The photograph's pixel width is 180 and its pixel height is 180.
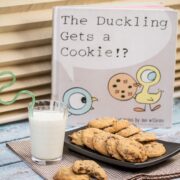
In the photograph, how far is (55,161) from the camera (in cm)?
141

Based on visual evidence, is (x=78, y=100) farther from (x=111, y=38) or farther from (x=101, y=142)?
(x=101, y=142)

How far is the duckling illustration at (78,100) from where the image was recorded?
1702 millimetres

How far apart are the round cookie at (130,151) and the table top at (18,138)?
0.20 m

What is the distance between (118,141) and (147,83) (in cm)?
41

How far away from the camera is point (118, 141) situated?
1.34 m

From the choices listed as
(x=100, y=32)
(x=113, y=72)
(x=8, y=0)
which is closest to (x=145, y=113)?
(x=113, y=72)

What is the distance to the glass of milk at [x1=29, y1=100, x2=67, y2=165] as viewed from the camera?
139 cm

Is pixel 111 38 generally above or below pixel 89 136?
above

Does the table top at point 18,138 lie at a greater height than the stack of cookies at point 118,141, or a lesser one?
lesser

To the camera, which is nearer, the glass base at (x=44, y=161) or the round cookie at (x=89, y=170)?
the round cookie at (x=89, y=170)

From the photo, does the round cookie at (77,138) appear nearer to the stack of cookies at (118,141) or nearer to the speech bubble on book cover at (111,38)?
the stack of cookies at (118,141)

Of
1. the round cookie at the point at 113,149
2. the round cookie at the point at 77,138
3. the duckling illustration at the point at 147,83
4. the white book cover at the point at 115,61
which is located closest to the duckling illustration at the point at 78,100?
the white book cover at the point at 115,61

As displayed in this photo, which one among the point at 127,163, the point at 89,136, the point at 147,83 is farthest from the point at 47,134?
the point at 147,83

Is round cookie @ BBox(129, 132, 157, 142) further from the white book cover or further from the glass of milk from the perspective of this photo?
the white book cover
